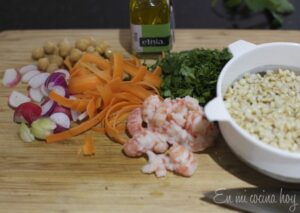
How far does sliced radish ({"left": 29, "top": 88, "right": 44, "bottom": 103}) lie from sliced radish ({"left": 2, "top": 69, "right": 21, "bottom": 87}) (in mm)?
102

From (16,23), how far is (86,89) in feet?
3.44

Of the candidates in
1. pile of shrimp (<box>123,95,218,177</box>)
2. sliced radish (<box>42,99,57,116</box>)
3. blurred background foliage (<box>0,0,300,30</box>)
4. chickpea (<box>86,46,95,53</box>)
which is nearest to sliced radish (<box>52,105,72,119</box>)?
sliced radish (<box>42,99,57,116</box>)

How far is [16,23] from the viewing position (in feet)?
7.57

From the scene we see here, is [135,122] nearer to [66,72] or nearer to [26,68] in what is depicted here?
[66,72]

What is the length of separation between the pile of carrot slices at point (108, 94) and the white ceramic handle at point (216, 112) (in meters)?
0.34

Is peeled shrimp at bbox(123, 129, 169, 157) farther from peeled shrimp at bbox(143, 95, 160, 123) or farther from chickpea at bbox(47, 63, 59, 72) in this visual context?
chickpea at bbox(47, 63, 59, 72)

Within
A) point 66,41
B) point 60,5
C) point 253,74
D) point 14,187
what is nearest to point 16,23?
point 60,5

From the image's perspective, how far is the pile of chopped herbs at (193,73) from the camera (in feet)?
4.75

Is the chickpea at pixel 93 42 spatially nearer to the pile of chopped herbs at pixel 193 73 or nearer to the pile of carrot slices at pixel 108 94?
the pile of carrot slices at pixel 108 94

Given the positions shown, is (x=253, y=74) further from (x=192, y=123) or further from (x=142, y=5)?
(x=142, y=5)

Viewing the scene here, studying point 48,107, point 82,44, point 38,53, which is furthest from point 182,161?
point 38,53

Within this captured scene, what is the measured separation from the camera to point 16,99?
156cm

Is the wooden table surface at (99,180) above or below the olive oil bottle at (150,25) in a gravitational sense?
below

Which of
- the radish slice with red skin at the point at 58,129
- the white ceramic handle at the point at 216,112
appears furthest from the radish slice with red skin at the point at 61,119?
the white ceramic handle at the point at 216,112
